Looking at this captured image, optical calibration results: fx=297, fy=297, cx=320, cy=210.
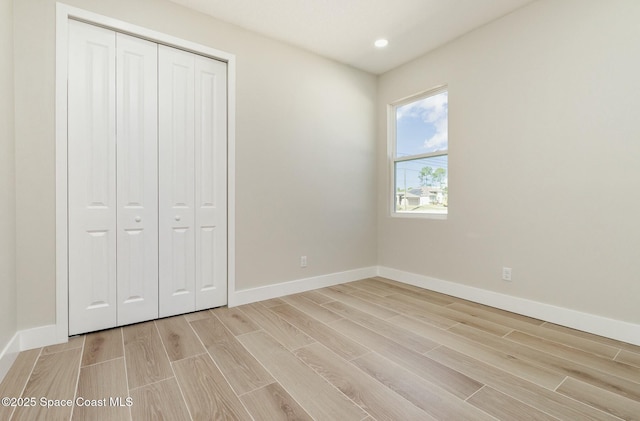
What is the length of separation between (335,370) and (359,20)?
9.61 ft

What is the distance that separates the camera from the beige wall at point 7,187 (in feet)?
5.61

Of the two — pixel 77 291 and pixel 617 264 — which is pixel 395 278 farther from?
pixel 77 291

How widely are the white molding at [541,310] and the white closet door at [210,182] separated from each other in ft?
7.39

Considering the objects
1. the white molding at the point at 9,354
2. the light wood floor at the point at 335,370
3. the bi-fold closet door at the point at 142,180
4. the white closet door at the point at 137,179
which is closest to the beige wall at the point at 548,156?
the light wood floor at the point at 335,370

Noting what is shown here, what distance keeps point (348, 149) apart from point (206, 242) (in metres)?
2.02

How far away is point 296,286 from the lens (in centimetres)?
326

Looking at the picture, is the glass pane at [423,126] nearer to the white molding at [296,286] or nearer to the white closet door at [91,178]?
the white molding at [296,286]

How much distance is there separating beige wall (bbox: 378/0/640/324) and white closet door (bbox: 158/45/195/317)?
2554 mm

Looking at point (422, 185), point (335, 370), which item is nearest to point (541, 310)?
point (422, 185)

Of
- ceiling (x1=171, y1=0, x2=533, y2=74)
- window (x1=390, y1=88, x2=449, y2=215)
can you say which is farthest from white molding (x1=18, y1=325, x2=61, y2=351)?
window (x1=390, y1=88, x2=449, y2=215)

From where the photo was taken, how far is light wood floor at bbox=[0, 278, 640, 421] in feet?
4.57

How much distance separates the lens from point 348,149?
373cm

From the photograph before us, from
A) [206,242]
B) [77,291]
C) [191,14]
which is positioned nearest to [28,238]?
[77,291]

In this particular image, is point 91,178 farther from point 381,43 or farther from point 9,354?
point 381,43
